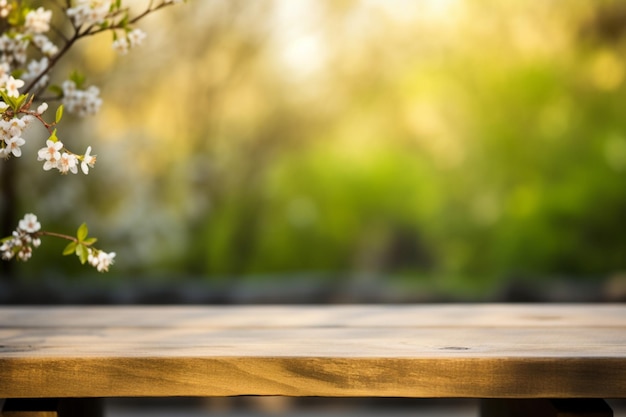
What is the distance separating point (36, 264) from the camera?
376 cm

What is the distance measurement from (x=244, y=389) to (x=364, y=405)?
5.75ft

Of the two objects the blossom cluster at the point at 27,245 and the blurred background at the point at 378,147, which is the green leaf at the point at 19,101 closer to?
the blossom cluster at the point at 27,245

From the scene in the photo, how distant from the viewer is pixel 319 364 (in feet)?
2.93

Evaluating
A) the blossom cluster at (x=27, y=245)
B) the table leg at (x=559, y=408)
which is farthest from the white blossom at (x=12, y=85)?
the table leg at (x=559, y=408)

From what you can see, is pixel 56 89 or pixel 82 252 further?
pixel 56 89

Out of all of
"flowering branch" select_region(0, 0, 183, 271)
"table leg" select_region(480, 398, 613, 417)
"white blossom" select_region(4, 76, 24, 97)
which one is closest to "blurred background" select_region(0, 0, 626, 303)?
"flowering branch" select_region(0, 0, 183, 271)

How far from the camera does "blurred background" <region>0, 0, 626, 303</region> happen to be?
3736mm

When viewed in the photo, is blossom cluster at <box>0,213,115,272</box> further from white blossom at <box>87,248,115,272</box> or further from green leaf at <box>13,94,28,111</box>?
green leaf at <box>13,94,28,111</box>

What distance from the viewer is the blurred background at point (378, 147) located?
3.74 meters

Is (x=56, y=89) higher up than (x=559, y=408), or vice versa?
(x=56, y=89)

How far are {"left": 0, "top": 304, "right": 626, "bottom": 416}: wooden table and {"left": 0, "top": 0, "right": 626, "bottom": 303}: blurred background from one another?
2.73 metres

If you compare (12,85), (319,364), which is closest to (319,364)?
(319,364)

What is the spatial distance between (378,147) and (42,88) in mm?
2864

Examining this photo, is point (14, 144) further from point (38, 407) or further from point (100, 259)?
point (38, 407)
